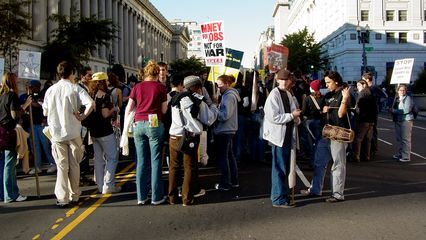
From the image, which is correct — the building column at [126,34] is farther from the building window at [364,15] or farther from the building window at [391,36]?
the building window at [391,36]

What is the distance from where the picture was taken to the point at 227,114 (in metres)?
8.37

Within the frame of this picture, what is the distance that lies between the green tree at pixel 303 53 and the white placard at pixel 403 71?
162ft

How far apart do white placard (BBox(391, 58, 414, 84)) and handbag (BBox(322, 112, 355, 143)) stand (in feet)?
22.3

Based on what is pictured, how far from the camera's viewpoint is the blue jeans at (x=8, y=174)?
25.9 ft

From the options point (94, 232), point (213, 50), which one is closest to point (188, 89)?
point (94, 232)

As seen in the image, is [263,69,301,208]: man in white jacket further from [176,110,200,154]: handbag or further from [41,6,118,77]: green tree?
[41,6,118,77]: green tree

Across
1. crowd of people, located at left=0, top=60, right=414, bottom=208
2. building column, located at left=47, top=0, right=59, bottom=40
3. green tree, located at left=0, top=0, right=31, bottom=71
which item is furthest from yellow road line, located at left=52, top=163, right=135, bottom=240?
building column, located at left=47, top=0, right=59, bottom=40

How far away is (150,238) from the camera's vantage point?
5.77 m

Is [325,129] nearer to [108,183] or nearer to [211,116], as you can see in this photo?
[211,116]

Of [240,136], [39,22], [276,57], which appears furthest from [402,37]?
[240,136]

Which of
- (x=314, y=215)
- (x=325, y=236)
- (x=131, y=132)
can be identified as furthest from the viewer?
(x=131, y=132)

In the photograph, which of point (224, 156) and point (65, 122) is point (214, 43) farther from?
point (65, 122)

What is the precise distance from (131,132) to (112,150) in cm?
78

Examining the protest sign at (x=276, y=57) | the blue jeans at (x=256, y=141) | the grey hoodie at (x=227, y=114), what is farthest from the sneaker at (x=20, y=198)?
the protest sign at (x=276, y=57)
